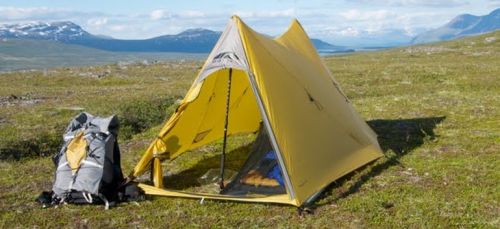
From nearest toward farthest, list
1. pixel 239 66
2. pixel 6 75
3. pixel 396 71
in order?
pixel 239 66 → pixel 396 71 → pixel 6 75

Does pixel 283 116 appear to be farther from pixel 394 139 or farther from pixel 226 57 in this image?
pixel 394 139

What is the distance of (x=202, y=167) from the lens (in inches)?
A: 663

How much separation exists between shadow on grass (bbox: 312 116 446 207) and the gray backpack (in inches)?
208

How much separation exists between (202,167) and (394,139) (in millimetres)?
7114

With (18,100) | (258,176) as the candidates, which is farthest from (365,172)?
(18,100)

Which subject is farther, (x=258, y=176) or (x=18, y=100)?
(x=18, y=100)

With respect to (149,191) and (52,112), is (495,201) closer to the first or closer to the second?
(149,191)

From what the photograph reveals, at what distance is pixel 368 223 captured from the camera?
11422mm

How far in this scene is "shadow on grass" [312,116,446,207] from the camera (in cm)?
1391

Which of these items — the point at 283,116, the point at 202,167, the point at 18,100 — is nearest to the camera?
the point at 283,116

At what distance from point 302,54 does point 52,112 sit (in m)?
14.8

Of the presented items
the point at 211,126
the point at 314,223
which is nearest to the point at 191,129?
the point at 211,126

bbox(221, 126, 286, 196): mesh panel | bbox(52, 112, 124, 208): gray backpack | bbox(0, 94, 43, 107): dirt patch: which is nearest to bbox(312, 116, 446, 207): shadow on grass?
bbox(221, 126, 286, 196): mesh panel

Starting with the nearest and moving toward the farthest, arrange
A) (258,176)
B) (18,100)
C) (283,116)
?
(283,116)
(258,176)
(18,100)
